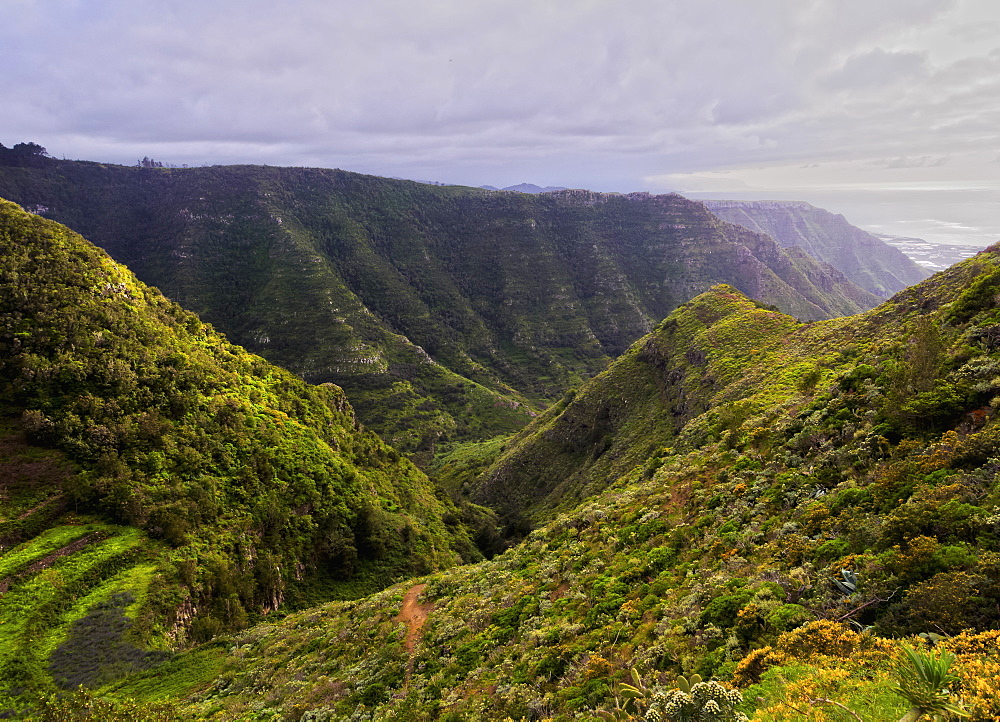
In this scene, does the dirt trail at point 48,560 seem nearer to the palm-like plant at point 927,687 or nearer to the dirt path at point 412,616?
the dirt path at point 412,616

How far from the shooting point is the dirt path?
63.9ft

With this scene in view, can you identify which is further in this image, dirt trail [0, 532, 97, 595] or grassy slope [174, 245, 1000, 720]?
dirt trail [0, 532, 97, 595]

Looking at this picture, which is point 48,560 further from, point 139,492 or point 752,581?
point 752,581

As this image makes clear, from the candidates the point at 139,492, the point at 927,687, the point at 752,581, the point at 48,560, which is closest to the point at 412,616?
the point at 752,581

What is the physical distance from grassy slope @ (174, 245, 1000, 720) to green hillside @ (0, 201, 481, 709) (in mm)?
6034

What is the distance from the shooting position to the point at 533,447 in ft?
253

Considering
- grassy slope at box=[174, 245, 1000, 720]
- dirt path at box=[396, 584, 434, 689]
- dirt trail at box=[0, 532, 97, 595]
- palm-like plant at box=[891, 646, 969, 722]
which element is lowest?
dirt path at box=[396, 584, 434, 689]

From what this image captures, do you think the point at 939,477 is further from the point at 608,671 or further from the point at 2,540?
the point at 2,540

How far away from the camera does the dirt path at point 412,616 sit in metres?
19.5

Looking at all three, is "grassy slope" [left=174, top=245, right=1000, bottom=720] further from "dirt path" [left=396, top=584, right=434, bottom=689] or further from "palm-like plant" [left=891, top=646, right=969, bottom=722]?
"palm-like plant" [left=891, top=646, right=969, bottom=722]

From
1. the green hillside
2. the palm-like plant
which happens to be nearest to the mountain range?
the palm-like plant

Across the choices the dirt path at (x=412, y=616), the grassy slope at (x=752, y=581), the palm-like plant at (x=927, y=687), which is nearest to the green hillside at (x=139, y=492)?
the grassy slope at (x=752, y=581)

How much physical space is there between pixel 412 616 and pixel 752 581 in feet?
61.3

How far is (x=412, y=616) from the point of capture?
23578 millimetres
